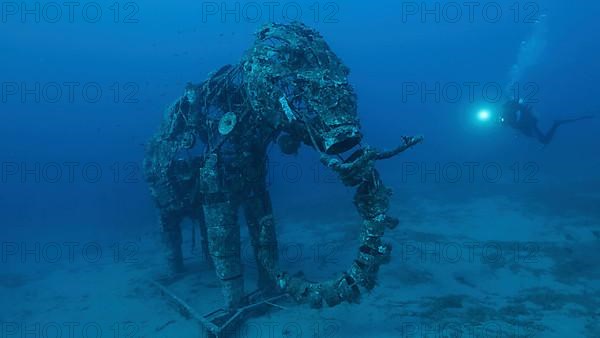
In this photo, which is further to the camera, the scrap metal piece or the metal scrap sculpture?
the scrap metal piece

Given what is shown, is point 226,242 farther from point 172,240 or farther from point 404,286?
point 404,286

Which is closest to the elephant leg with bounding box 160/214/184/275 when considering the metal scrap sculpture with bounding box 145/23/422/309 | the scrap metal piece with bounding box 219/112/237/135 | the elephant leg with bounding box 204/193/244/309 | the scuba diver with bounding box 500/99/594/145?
the metal scrap sculpture with bounding box 145/23/422/309

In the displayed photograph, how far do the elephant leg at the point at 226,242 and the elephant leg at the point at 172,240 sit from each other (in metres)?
3.93

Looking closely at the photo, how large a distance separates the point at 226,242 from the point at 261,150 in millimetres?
2309

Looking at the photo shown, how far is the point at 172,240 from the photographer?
12359 millimetres

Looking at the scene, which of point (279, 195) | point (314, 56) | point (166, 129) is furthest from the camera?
point (279, 195)

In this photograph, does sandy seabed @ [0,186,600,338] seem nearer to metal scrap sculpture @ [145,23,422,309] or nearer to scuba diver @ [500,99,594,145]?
metal scrap sculpture @ [145,23,422,309]

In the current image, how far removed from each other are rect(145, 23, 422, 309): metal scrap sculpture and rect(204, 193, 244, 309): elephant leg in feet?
0.08

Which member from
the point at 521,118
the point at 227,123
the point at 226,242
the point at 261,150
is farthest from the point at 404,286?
the point at 521,118

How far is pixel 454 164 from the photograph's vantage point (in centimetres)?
4319

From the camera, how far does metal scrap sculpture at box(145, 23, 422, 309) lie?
17.9ft

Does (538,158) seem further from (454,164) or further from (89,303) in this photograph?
(89,303)

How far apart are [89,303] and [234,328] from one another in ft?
23.8

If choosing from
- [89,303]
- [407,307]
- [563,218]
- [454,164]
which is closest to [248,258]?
[89,303]
